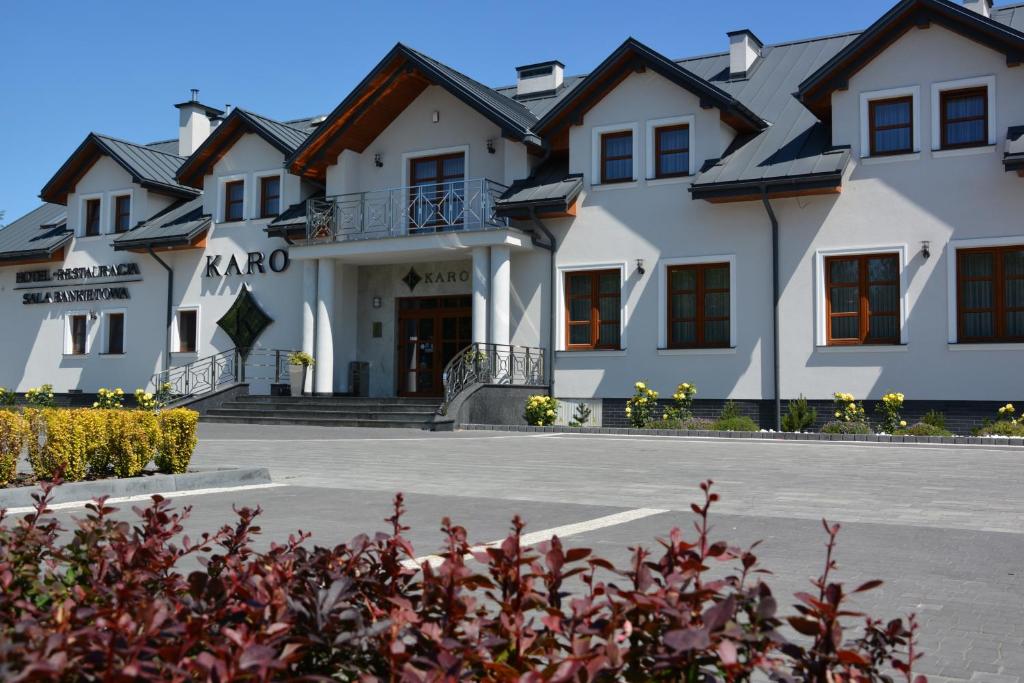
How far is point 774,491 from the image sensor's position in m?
9.76

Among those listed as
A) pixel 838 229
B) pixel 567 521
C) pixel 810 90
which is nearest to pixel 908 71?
pixel 810 90

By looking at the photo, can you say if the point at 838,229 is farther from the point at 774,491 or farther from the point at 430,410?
the point at 774,491

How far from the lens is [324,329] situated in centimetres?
2427

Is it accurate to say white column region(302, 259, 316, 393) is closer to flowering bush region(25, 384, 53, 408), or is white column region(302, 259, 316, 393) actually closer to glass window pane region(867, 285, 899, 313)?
flowering bush region(25, 384, 53, 408)

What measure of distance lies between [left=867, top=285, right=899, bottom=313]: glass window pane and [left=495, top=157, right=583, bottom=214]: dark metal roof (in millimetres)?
6485

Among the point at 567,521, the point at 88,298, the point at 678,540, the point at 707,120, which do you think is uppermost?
the point at 707,120

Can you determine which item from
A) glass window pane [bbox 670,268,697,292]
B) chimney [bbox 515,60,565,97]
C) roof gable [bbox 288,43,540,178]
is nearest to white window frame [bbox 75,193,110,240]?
roof gable [bbox 288,43,540,178]

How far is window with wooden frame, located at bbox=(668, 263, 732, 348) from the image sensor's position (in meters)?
20.8

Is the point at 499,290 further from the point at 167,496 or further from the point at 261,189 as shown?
the point at 167,496

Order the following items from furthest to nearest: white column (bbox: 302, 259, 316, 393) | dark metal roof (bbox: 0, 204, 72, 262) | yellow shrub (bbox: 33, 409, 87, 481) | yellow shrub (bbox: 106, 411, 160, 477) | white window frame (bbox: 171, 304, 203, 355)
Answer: dark metal roof (bbox: 0, 204, 72, 262), white window frame (bbox: 171, 304, 203, 355), white column (bbox: 302, 259, 316, 393), yellow shrub (bbox: 106, 411, 160, 477), yellow shrub (bbox: 33, 409, 87, 481)

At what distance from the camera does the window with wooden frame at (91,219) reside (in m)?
30.4

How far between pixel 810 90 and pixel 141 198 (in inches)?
767

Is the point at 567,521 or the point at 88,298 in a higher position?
the point at 88,298

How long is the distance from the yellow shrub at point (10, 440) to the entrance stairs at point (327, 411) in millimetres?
11412
